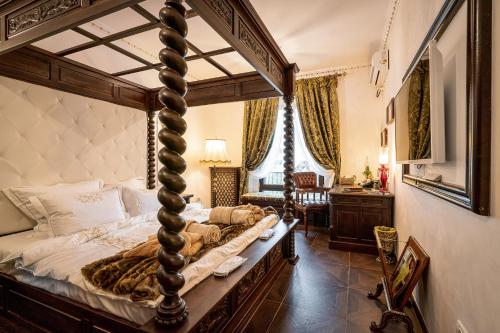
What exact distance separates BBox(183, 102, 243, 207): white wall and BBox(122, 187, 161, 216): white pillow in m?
2.01

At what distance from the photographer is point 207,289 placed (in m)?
1.43

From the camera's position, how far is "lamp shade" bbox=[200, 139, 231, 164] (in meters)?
4.95

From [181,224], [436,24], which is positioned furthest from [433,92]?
[181,224]

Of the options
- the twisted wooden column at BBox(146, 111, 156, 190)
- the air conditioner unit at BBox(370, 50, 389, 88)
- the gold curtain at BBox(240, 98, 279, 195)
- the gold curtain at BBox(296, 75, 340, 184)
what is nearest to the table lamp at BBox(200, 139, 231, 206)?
the gold curtain at BBox(240, 98, 279, 195)

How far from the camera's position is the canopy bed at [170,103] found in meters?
1.16

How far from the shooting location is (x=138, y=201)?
2.95m

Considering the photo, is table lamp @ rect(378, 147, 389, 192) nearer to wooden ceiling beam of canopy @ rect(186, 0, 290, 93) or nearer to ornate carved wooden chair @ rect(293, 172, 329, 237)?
ornate carved wooden chair @ rect(293, 172, 329, 237)

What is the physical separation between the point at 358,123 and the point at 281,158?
1597 millimetres

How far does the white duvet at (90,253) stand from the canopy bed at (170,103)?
0.28 feet

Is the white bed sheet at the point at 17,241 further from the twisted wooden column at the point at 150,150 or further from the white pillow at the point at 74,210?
the twisted wooden column at the point at 150,150

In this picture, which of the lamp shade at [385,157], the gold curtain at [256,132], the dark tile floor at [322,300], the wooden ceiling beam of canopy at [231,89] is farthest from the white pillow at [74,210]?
the lamp shade at [385,157]

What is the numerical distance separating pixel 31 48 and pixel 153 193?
1887mm

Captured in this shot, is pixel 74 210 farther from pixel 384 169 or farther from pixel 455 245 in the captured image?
pixel 384 169

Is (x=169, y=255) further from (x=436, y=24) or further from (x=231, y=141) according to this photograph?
(x=231, y=141)
